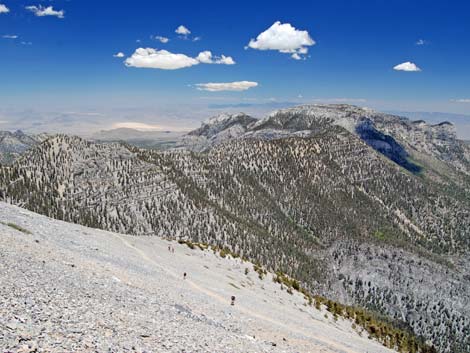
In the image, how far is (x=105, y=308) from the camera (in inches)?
939

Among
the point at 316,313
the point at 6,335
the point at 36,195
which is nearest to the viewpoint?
the point at 6,335

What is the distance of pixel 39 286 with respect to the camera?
24062 millimetres

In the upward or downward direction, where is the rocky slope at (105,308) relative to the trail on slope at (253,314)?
upward

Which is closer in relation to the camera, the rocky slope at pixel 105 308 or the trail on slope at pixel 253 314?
the rocky slope at pixel 105 308

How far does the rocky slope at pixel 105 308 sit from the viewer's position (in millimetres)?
18281

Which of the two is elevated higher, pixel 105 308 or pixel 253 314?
pixel 105 308

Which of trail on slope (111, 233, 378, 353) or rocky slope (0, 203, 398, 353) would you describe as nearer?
rocky slope (0, 203, 398, 353)

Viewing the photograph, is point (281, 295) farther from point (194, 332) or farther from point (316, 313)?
point (194, 332)

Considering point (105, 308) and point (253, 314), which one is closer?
point (105, 308)

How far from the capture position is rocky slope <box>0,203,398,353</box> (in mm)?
18281

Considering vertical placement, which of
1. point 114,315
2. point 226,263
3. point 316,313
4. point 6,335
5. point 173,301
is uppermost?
point 6,335

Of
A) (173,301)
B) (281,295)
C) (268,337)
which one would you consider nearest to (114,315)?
(173,301)

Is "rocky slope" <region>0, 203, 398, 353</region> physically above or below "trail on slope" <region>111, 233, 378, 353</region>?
above

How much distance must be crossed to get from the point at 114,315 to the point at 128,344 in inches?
165
